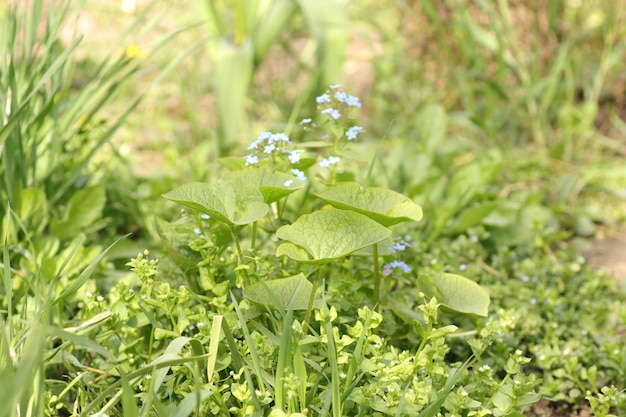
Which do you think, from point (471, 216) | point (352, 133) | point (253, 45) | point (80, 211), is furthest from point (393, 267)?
point (253, 45)

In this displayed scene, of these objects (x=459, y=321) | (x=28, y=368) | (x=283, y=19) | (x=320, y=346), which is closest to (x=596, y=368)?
(x=459, y=321)

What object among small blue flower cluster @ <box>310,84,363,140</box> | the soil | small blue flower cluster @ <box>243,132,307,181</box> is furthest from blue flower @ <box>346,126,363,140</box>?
the soil

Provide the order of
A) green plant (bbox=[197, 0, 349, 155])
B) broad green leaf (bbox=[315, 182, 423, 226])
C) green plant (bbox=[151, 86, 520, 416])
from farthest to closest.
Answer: green plant (bbox=[197, 0, 349, 155]) < broad green leaf (bbox=[315, 182, 423, 226]) < green plant (bbox=[151, 86, 520, 416])

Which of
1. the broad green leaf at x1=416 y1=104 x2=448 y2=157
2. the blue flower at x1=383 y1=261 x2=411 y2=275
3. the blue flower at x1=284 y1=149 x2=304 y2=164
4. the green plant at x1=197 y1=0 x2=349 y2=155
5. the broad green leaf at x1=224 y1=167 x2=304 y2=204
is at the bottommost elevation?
the blue flower at x1=383 y1=261 x2=411 y2=275

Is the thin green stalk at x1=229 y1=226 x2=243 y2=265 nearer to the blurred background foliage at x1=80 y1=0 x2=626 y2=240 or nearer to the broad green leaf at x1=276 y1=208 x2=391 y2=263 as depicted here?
the broad green leaf at x1=276 y1=208 x2=391 y2=263

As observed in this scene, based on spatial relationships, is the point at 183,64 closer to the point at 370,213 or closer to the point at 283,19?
the point at 283,19

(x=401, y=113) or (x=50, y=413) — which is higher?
(x=401, y=113)

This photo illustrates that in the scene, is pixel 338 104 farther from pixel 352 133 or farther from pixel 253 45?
pixel 253 45
